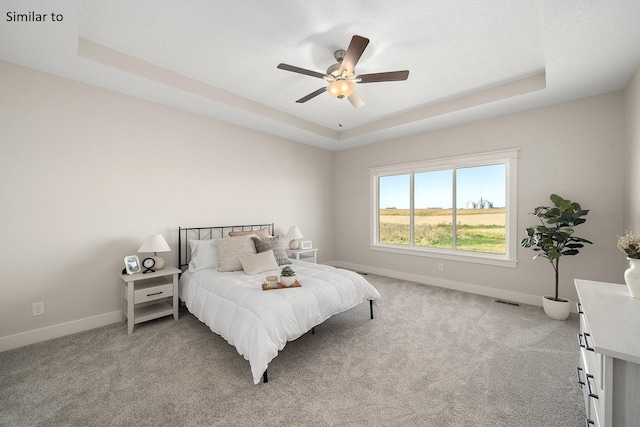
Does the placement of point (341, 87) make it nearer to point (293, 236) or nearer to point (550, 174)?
point (293, 236)

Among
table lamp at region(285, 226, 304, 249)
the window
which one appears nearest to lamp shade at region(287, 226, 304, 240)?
table lamp at region(285, 226, 304, 249)

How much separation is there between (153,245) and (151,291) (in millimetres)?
525

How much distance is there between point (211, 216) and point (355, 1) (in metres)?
3.23

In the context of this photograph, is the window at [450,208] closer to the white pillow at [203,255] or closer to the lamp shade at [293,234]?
the lamp shade at [293,234]

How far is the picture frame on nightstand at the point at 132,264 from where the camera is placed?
2.89 m

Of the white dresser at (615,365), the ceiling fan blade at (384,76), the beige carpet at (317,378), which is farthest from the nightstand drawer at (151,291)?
the white dresser at (615,365)

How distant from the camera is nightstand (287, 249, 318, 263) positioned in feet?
15.2

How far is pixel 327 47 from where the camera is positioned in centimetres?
247

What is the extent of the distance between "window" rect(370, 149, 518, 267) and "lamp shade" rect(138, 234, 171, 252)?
3800mm

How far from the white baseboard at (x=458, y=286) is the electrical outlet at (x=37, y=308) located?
472cm

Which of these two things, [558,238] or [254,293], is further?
[558,238]

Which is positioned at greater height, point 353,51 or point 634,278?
point 353,51

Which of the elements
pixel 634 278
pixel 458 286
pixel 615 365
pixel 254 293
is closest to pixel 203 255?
pixel 254 293

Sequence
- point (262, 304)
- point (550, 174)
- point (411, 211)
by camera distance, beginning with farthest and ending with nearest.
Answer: point (411, 211)
point (550, 174)
point (262, 304)
